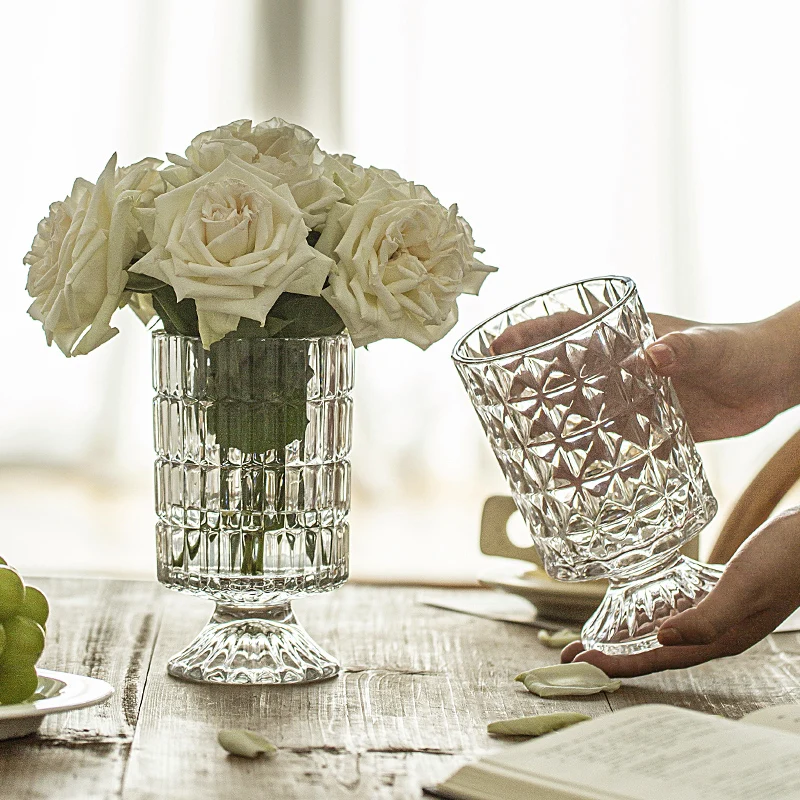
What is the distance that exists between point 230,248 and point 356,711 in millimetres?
360

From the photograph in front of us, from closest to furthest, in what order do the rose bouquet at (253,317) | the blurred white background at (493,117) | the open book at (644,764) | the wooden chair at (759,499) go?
the open book at (644,764) < the rose bouquet at (253,317) < the wooden chair at (759,499) < the blurred white background at (493,117)

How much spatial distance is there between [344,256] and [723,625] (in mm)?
415

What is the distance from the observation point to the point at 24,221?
2205 mm

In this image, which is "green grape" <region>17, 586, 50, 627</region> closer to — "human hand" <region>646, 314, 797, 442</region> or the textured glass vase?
the textured glass vase

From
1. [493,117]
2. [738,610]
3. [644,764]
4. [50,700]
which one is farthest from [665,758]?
[493,117]

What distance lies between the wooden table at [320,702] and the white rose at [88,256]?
29 centimetres

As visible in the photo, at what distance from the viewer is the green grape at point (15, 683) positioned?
810mm

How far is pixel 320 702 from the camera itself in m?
0.94

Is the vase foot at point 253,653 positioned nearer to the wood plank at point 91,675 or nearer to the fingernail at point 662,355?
the wood plank at point 91,675

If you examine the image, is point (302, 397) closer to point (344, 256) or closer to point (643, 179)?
point (344, 256)

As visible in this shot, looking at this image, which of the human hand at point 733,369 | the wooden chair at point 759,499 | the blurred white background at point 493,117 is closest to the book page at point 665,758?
the human hand at point 733,369

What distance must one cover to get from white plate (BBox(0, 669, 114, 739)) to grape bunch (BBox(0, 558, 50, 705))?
11 millimetres

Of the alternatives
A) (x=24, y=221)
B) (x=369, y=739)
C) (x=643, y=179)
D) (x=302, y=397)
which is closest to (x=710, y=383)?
(x=302, y=397)

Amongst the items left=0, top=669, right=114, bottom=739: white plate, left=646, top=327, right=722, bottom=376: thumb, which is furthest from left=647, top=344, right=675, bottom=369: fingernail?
left=0, top=669, right=114, bottom=739: white plate
